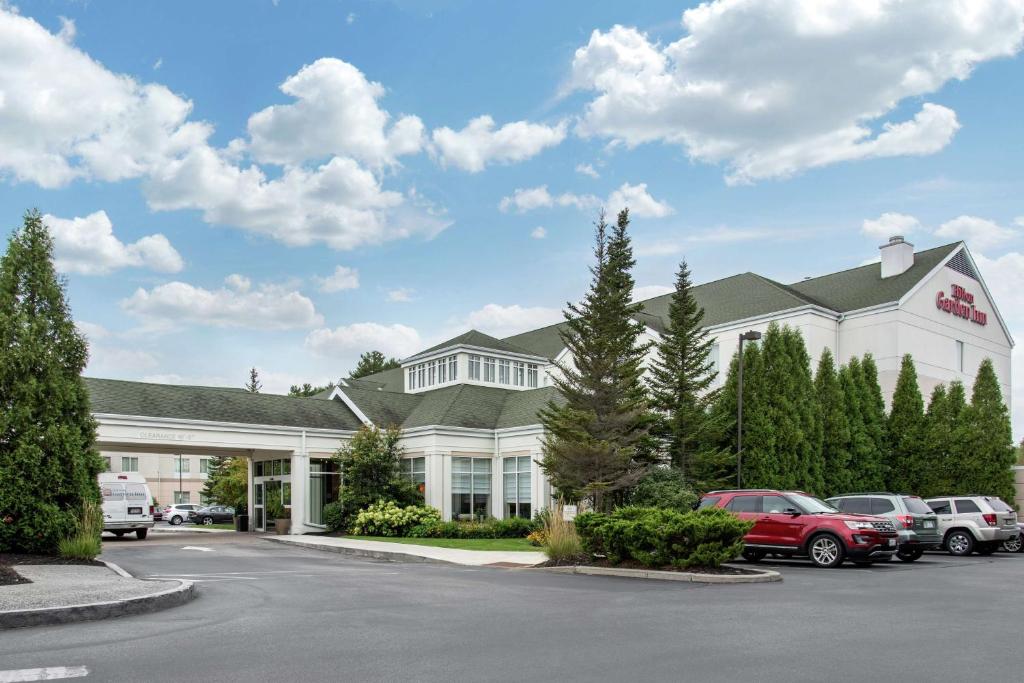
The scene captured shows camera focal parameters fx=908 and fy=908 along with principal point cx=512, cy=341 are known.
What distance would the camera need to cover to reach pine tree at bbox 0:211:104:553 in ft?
61.4

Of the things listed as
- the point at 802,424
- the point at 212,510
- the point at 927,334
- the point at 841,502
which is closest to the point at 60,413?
the point at 841,502

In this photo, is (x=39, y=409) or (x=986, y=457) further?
(x=986, y=457)

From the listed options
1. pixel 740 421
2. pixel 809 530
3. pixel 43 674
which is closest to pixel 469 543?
pixel 740 421

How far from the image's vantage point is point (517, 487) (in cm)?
3678

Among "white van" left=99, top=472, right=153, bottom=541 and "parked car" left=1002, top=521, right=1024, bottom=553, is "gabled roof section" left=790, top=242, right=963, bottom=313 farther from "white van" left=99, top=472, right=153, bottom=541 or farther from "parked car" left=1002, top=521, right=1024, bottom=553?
"white van" left=99, top=472, right=153, bottom=541

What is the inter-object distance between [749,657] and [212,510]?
6112 cm

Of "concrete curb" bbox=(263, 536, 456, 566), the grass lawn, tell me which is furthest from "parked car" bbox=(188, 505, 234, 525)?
"concrete curb" bbox=(263, 536, 456, 566)

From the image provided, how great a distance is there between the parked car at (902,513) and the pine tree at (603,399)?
21.8ft

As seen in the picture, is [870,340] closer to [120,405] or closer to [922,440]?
[922,440]

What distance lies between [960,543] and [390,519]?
746 inches

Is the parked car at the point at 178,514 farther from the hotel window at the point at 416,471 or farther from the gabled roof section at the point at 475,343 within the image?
the hotel window at the point at 416,471

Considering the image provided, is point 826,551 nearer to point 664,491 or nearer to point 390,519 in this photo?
point 664,491

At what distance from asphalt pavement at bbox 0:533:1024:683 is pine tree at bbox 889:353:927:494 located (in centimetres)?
1925

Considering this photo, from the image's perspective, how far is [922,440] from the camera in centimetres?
3544
